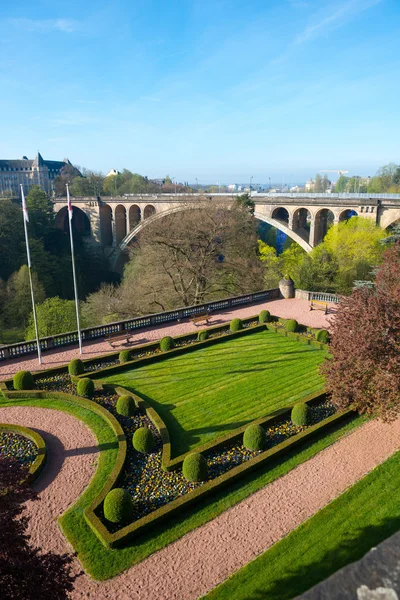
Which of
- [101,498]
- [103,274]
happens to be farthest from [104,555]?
[103,274]

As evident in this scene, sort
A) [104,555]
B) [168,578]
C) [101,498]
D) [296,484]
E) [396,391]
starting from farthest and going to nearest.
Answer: [396,391]
[296,484]
[101,498]
[104,555]
[168,578]

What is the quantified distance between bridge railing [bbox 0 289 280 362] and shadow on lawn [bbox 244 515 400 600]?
1622cm

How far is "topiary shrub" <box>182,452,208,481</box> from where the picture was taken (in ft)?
40.4

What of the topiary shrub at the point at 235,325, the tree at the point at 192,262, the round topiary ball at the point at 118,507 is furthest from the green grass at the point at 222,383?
the tree at the point at 192,262

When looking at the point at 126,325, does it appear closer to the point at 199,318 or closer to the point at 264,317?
the point at 199,318

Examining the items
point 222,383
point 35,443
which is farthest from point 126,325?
point 35,443

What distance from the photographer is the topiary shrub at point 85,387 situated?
680 inches

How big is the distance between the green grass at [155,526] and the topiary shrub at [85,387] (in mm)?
2224

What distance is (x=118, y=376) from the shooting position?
64.0 feet

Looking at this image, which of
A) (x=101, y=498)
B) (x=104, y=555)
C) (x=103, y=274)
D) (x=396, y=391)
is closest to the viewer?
(x=104, y=555)

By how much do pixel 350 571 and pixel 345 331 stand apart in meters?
12.7

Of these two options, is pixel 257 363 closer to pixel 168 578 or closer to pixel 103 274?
pixel 168 578

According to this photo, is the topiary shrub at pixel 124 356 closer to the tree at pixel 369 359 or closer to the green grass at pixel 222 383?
the green grass at pixel 222 383

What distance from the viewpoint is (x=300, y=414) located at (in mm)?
15016
